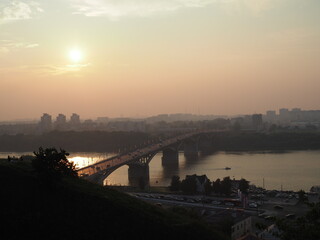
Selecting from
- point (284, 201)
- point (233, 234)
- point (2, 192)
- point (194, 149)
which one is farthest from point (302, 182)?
point (194, 149)

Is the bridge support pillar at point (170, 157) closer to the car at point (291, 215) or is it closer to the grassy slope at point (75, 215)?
the car at point (291, 215)

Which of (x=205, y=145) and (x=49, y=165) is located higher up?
(x=49, y=165)

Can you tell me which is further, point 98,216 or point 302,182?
point 302,182

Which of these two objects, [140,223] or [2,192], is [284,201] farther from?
[2,192]

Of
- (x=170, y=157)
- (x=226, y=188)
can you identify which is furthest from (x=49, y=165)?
(x=170, y=157)

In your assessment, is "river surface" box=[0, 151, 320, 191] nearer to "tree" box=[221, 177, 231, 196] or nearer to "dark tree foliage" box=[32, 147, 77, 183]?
"tree" box=[221, 177, 231, 196]

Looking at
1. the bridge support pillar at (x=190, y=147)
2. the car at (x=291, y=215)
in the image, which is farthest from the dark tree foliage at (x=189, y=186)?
the bridge support pillar at (x=190, y=147)

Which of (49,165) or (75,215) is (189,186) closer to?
(49,165)
